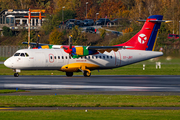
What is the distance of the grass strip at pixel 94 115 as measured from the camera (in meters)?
13.3

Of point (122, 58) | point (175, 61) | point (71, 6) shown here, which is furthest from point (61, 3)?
point (122, 58)

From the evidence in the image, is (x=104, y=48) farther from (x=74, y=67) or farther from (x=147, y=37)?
(x=147, y=37)

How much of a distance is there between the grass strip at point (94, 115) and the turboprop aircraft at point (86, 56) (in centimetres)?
2150

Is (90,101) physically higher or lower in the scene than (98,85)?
higher

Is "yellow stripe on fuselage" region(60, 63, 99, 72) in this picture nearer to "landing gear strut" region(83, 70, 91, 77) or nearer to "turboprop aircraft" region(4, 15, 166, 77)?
"turboprop aircraft" region(4, 15, 166, 77)

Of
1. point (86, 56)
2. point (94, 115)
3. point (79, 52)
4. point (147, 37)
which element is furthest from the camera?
point (147, 37)

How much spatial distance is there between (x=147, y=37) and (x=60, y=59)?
1164cm

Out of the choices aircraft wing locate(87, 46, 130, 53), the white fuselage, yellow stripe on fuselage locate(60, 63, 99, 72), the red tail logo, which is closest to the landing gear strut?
yellow stripe on fuselage locate(60, 63, 99, 72)

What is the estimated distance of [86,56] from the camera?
3838 centimetres

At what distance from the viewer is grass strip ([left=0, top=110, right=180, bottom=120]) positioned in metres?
13.3

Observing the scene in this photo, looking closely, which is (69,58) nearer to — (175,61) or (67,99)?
(67,99)

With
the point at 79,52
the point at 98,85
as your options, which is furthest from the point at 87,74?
the point at 98,85

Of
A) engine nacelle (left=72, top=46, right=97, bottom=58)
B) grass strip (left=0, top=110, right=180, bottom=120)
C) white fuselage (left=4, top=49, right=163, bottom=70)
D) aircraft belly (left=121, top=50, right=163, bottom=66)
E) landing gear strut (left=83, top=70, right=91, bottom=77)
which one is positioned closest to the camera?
grass strip (left=0, top=110, right=180, bottom=120)

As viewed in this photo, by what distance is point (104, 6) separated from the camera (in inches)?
5837
